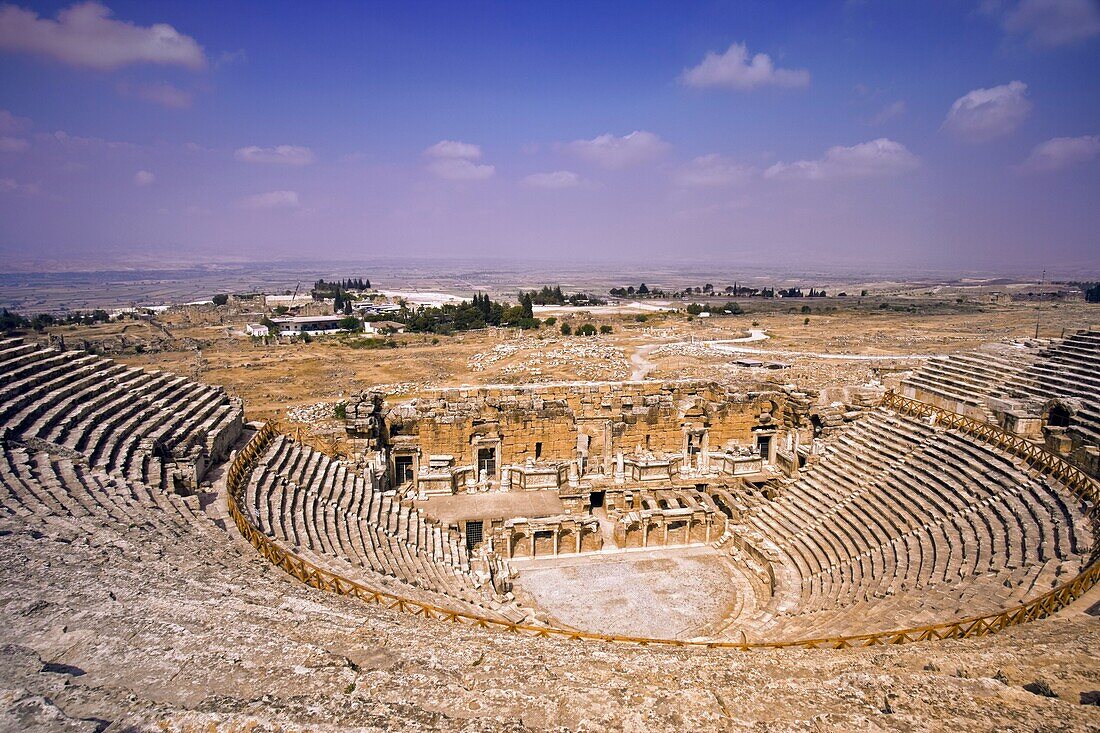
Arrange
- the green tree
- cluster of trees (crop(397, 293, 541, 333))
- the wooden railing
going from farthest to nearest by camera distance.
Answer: cluster of trees (crop(397, 293, 541, 333)) → the green tree → the wooden railing

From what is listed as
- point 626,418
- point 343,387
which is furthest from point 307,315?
point 626,418

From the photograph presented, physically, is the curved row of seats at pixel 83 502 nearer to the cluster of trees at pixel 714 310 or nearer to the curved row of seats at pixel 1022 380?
the curved row of seats at pixel 1022 380

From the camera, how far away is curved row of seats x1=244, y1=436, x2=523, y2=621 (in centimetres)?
1510

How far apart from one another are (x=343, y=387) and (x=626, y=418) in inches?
1265

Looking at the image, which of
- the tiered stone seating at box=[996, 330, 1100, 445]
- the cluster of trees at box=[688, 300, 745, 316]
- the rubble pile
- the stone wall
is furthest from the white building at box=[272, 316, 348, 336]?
the tiered stone seating at box=[996, 330, 1100, 445]

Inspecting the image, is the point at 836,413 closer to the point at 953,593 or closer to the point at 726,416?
the point at 726,416

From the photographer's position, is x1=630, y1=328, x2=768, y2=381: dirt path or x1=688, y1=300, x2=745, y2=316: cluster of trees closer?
x1=630, y1=328, x2=768, y2=381: dirt path

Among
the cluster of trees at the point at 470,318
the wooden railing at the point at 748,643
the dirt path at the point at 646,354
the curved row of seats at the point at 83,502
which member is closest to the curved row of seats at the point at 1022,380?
the wooden railing at the point at 748,643

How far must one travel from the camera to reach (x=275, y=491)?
1853cm

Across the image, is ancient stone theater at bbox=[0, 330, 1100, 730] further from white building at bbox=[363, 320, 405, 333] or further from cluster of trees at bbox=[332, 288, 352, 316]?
cluster of trees at bbox=[332, 288, 352, 316]

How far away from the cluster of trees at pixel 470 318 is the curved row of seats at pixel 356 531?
226ft

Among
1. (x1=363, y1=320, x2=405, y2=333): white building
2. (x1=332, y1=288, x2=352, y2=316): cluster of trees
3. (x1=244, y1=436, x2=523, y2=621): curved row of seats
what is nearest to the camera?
(x1=244, y1=436, x2=523, y2=621): curved row of seats

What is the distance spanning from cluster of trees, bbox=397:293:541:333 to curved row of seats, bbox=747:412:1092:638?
71862 mm

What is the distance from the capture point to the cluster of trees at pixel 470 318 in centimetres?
9144
